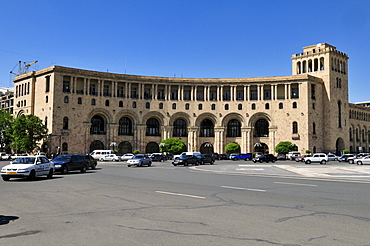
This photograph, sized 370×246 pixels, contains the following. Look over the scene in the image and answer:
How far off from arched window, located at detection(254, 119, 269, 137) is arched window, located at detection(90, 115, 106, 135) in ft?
107

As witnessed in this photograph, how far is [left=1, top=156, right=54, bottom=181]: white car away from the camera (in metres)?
20.0

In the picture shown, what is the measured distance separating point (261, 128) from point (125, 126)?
96.7ft

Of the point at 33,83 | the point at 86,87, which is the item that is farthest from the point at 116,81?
the point at 33,83

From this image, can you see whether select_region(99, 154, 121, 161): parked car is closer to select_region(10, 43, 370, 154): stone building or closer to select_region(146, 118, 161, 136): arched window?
select_region(10, 43, 370, 154): stone building

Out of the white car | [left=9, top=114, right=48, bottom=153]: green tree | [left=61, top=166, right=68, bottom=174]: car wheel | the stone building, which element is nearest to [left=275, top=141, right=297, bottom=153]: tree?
the stone building

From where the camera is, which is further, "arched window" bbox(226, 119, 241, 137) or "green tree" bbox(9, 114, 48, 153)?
"arched window" bbox(226, 119, 241, 137)

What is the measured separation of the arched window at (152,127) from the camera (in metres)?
78.1

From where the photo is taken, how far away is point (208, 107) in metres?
79.6

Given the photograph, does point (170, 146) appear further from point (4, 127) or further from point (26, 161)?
point (26, 161)

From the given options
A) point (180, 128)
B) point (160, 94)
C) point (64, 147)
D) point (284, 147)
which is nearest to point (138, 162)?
point (64, 147)

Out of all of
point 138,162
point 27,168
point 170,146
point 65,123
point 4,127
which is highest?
point 65,123

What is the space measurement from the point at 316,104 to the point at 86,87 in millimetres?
48550

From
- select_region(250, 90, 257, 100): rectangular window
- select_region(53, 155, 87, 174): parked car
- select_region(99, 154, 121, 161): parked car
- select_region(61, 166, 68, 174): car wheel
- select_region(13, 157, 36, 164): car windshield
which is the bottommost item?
select_region(99, 154, 121, 161): parked car

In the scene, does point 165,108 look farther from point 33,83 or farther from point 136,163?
point 136,163
